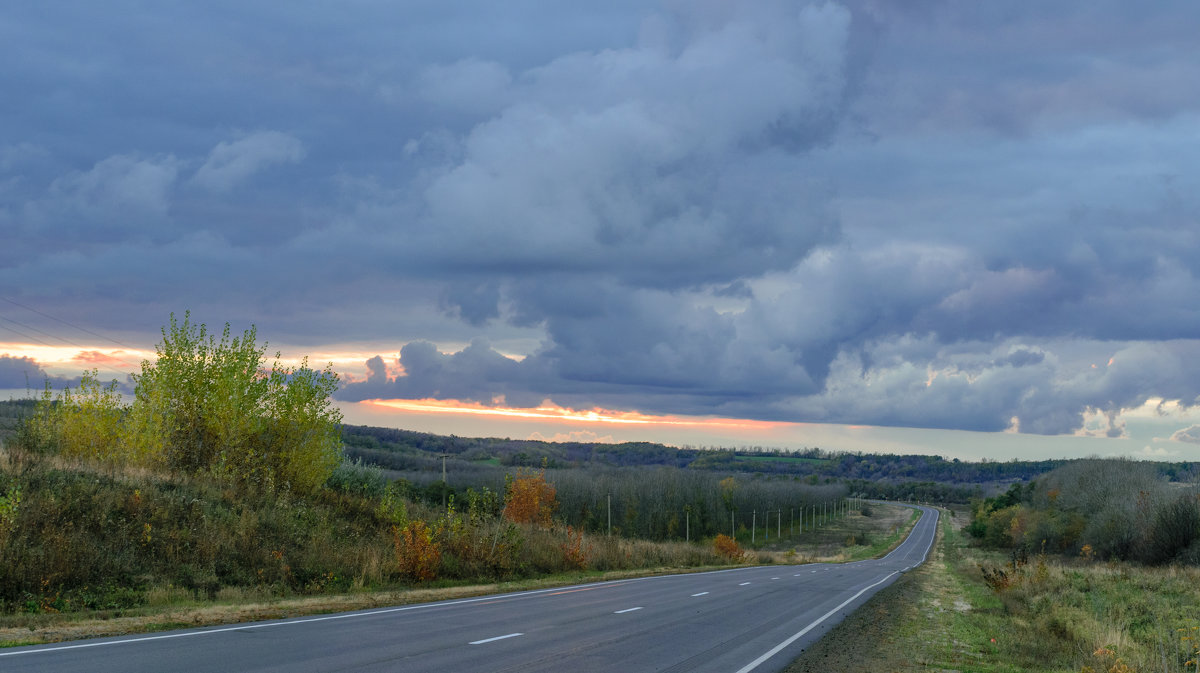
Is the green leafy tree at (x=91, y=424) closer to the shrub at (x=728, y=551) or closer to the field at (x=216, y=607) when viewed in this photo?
the field at (x=216, y=607)

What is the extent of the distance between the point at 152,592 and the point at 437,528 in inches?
430

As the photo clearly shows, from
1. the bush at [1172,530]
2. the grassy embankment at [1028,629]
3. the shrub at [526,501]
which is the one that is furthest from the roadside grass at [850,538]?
the grassy embankment at [1028,629]

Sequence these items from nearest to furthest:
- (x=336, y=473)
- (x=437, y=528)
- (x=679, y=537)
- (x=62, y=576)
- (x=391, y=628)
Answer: (x=391, y=628)
(x=62, y=576)
(x=437, y=528)
(x=336, y=473)
(x=679, y=537)

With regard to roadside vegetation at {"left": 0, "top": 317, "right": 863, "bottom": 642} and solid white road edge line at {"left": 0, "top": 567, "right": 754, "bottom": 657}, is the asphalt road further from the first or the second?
roadside vegetation at {"left": 0, "top": 317, "right": 863, "bottom": 642}

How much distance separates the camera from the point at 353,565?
936 inches

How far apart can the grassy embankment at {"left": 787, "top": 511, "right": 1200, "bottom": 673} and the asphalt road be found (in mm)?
1458

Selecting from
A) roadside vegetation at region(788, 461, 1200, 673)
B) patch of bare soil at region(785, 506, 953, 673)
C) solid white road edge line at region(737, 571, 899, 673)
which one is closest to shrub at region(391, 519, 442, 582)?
solid white road edge line at region(737, 571, 899, 673)

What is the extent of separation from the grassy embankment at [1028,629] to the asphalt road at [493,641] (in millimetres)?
1458

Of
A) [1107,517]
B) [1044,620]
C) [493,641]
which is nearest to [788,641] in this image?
[493,641]

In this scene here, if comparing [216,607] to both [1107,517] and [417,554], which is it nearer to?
[417,554]

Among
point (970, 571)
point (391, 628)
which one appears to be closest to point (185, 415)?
point (391, 628)

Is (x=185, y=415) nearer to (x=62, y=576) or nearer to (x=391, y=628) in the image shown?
(x=62, y=576)

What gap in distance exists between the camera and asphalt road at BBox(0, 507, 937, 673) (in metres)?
11.3

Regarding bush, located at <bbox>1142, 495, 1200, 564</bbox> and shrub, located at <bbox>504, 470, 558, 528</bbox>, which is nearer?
shrub, located at <bbox>504, 470, 558, 528</bbox>
